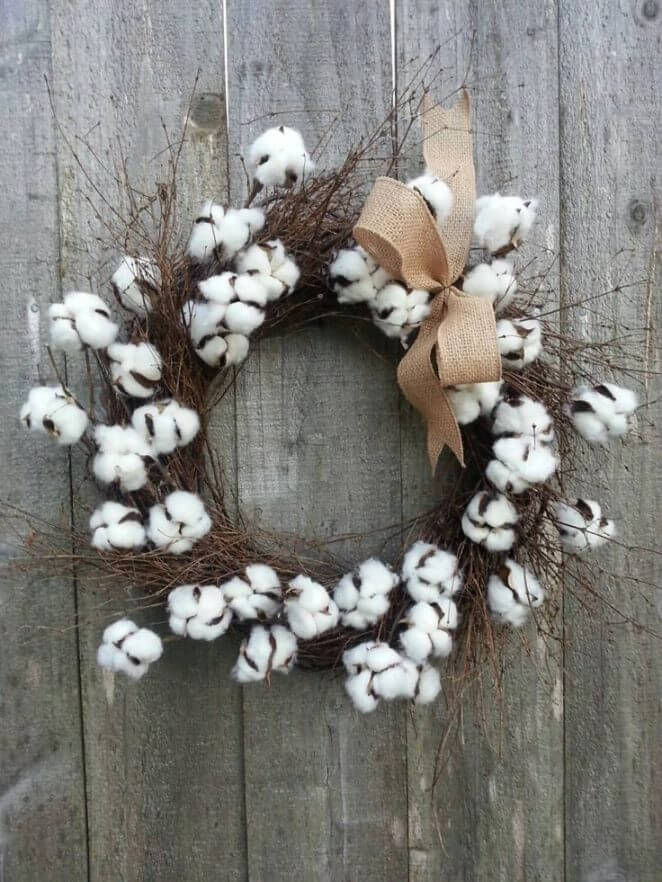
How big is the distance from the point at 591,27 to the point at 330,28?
37 cm

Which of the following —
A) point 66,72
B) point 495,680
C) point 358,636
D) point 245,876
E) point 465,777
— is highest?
point 66,72

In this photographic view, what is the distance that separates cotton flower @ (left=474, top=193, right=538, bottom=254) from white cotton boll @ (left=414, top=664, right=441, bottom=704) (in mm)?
523

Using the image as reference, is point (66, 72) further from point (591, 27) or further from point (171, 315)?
point (591, 27)

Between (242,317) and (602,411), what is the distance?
44 cm

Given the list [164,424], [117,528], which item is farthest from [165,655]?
[164,424]

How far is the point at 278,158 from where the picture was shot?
31.0 inches

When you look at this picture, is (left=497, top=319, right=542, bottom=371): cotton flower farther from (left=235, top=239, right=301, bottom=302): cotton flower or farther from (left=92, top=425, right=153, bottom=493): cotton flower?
A: (left=92, top=425, right=153, bottom=493): cotton flower

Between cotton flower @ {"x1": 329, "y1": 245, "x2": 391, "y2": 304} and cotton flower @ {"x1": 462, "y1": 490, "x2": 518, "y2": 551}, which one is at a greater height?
cotton flower @ {"x1": 329, "y1": 245, "x2": 391, "y2": 304}

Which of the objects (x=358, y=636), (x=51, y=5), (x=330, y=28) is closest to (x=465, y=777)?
(x=358, y=636)

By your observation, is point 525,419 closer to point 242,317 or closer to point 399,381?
point 399,381

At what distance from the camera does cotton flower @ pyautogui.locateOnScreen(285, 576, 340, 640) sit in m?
0.80

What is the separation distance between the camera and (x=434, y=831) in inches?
38.9

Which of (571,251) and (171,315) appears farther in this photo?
(571,251)

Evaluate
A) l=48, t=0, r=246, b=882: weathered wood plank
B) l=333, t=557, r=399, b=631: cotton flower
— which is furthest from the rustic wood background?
l=333, t=557, r=399, b=631: cotton flower
